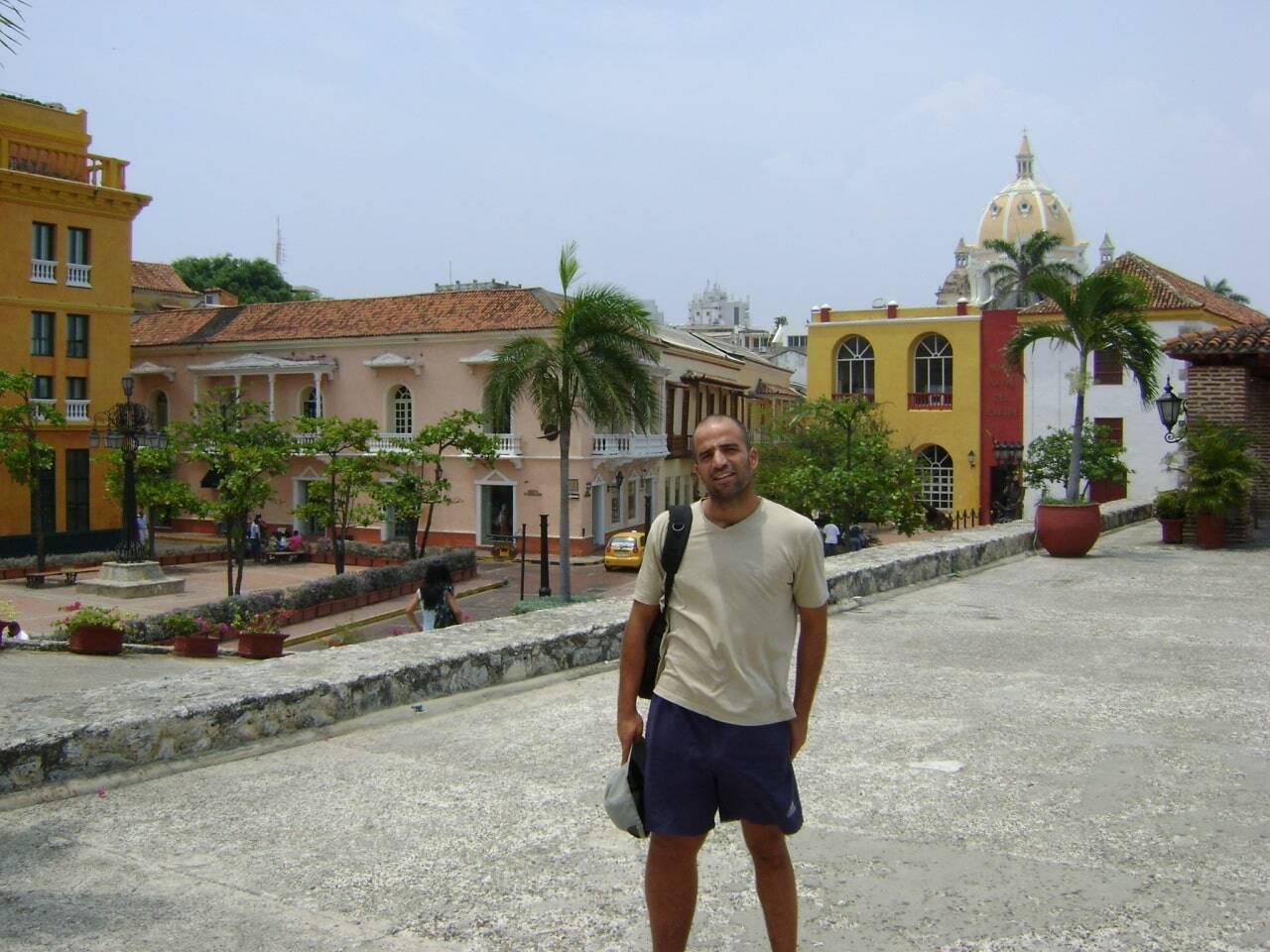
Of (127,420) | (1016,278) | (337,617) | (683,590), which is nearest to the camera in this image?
(683,590)

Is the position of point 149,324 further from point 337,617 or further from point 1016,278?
point 1016,278

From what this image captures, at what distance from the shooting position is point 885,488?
66.1 feet

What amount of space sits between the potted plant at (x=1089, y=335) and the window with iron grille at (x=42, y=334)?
2784 cm

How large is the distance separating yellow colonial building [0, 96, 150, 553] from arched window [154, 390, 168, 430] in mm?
6541

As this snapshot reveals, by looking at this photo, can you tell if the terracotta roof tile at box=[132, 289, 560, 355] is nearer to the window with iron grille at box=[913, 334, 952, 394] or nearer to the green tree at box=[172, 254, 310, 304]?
the window with iron grille at box=[913, 334, 952, 394]

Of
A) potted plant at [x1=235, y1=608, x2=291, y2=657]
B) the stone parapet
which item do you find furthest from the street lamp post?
the stone parapet

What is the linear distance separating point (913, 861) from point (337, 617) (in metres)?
19.7

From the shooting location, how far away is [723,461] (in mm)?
3352

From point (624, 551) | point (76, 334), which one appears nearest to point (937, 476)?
point (624, 551)

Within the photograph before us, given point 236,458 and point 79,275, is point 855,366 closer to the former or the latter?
point 236,458

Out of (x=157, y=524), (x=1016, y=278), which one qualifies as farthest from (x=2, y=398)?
(x=1016, y=278)

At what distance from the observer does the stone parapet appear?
4918mm

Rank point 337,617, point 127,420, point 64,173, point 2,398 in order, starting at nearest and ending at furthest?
point 337,617
point 127,420
point 2,398
point 64,173

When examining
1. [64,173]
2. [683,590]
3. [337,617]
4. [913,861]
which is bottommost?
[337,617]
